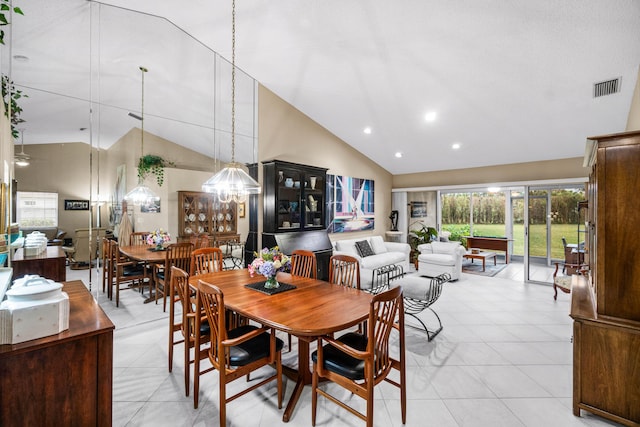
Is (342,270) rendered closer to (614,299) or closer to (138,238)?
(614,299)

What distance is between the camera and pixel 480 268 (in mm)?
7055

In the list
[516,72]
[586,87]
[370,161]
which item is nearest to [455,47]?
[516,72]

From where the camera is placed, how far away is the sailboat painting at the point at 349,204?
6.08 m

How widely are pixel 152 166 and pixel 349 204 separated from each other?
3981 mm

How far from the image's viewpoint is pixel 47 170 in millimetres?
2955

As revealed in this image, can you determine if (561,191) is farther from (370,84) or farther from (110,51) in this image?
(110,51)

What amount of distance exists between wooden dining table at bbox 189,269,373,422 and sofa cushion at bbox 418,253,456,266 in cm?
400

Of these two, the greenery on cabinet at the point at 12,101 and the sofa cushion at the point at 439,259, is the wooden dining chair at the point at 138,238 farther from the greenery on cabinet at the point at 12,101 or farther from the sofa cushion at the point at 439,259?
the sofa cushion at the point at 439,259

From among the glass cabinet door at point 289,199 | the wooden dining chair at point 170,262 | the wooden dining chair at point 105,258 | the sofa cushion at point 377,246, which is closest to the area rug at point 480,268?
the sofa cushion at point 377,246

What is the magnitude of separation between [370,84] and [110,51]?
10.9 ft

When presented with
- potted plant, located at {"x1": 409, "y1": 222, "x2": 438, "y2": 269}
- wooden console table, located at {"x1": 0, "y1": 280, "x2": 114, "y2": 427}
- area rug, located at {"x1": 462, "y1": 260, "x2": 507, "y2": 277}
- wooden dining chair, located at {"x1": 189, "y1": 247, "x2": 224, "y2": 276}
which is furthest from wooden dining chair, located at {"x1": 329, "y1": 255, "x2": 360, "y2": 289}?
area rug, located at {"x1": 462, "y1": 260, "x2": 507, "y2": 277}

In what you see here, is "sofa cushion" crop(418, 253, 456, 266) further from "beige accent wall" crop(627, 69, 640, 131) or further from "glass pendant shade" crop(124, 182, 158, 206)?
"glass pendant shade" crop(124, 182, 158, 206)

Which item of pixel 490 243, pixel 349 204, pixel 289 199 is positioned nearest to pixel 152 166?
pixel 289 199

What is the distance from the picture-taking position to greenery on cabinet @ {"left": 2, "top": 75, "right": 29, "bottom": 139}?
2594 millimetres
